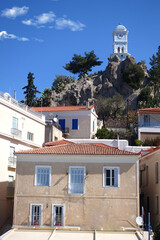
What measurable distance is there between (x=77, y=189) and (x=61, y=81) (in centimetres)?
7693

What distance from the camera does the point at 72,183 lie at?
27766mm

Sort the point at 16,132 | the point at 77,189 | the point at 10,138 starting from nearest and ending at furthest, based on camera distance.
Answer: the point at 77,189, the point at 10,138, the point at 16,132

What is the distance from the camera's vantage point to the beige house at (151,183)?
29.5 meters

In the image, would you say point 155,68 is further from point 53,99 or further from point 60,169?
point 60,169

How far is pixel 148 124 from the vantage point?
58.0 metres

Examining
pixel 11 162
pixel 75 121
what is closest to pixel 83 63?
pixel 75 121

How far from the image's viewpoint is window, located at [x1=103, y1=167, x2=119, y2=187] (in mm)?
27562

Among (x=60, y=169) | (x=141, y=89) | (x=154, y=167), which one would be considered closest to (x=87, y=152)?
(x=60, y=169)

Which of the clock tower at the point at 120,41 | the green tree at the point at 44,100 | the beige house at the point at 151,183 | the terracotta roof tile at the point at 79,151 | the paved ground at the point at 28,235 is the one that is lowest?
the paved ground at the point at 28,235

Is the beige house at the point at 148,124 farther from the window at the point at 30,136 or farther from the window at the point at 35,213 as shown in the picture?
the window at the point at 35,213

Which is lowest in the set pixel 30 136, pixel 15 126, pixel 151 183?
pixel 151 183

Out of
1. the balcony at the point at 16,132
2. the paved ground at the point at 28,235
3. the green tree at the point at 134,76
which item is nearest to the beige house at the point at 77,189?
the paved ground at the point at 28,235

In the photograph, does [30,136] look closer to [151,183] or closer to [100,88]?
[151,183]

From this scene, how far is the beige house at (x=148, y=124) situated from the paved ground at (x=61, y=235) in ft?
105
